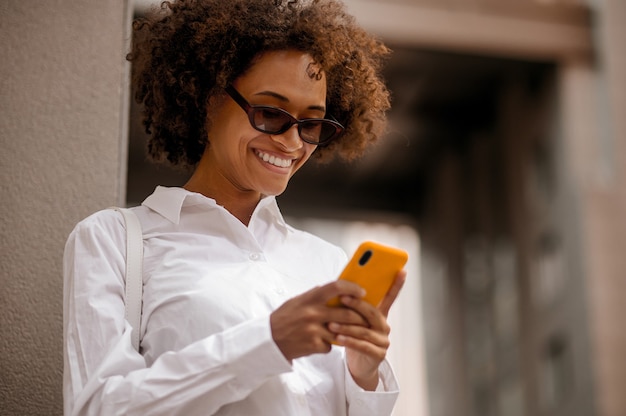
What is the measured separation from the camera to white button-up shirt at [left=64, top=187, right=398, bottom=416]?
5.88 ft

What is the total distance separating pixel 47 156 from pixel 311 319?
121cm

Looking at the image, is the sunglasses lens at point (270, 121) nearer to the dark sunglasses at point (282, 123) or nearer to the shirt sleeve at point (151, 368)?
the dark sunglasses at point (282, 123)

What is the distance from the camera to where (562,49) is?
1703 cm

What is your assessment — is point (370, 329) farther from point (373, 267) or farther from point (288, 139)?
point (288, 139)

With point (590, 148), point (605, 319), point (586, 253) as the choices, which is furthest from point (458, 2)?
point (605, 319)

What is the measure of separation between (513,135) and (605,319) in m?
4.93

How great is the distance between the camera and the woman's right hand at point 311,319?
5.75 ft

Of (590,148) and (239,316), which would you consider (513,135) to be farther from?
(239,316)

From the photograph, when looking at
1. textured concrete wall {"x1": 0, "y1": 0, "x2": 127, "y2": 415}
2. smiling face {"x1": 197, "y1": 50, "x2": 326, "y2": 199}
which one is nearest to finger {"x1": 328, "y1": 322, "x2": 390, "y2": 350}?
smiling face {"x1": 197, "y1": 50, "x2": 326, "y2": 199}

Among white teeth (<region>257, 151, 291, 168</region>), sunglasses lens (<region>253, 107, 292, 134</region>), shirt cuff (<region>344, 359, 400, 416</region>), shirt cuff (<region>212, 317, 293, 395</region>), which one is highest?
sunglasses lens (<region>253, 107, 292, 134</region>)

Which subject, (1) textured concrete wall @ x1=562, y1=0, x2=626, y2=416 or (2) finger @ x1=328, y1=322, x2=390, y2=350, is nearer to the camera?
(2) finger @ x1=328, y1=322, x2=390, y2=350

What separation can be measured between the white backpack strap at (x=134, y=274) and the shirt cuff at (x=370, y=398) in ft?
1.59

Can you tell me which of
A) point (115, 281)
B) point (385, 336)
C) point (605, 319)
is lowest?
point (385, 336)

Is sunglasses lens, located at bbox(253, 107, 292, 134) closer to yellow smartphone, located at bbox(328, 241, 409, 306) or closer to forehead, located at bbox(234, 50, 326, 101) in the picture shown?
forehead, located at bbox(234, 50, 326, 101)
